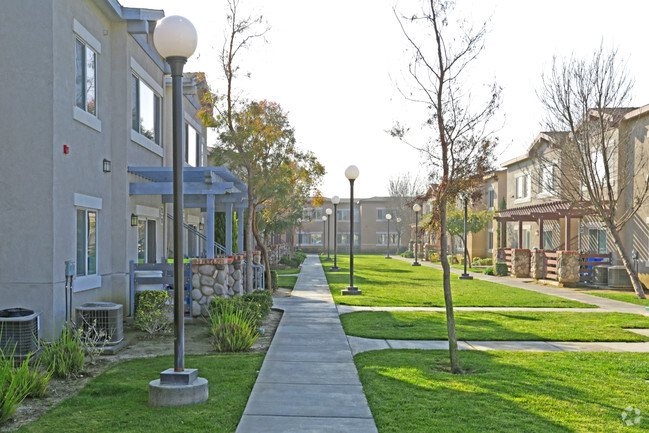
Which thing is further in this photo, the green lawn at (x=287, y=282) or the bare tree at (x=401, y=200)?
the bare tree at (x=401, y=200)

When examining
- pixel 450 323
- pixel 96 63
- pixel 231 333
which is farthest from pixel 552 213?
pixel 96 63

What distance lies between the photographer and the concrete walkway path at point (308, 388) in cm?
569

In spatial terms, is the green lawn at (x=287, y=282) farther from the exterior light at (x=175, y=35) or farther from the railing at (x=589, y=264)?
the exterior light at (x=175, y=35)

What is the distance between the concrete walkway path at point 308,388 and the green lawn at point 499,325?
1.10 m

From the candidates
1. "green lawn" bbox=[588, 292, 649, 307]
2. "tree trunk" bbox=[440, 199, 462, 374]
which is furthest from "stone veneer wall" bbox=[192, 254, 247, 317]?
"green lawn" bbox=[588, 292, 649, 307]

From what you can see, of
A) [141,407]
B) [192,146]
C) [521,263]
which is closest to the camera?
[141,407]

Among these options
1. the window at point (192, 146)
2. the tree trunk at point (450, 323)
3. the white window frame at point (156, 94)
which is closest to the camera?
the tree trunk at point (450, 323)

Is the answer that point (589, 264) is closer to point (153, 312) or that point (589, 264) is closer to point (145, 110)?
point (145, 110)

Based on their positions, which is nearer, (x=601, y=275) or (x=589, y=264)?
(x=601, y=275)

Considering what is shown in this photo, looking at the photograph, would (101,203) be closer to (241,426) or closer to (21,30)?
(21,30)

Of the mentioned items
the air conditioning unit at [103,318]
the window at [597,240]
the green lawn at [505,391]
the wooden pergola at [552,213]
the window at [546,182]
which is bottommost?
the green lawn at [505,391]

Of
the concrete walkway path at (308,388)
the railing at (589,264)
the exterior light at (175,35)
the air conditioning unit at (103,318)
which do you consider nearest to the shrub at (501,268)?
the railing at (589,264)

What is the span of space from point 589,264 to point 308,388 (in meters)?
19.9

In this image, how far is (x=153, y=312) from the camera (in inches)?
423
